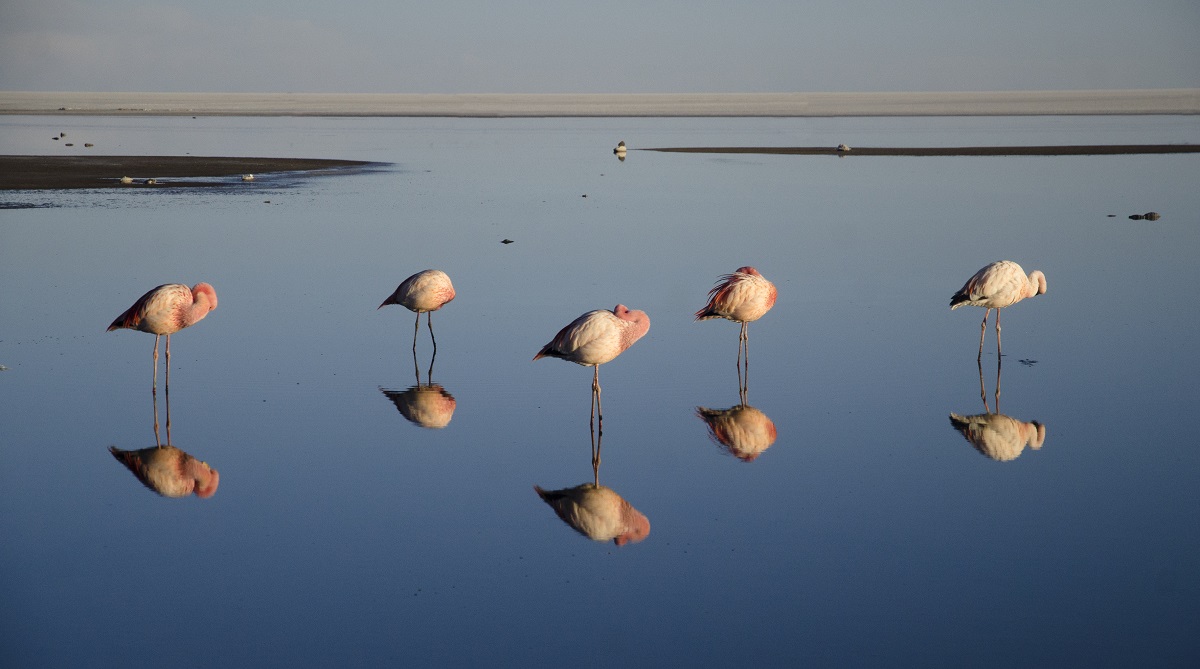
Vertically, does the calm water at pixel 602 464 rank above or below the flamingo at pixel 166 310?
below

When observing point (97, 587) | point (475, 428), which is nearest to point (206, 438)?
point (475, 428)

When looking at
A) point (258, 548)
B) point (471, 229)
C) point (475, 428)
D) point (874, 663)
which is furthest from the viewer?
point (471, 229)

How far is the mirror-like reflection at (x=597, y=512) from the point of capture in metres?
7.80

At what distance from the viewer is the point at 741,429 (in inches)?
397

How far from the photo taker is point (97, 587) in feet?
22.6

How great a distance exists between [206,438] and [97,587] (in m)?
3.00

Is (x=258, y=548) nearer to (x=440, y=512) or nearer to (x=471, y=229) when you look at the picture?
(x=440, y=512)

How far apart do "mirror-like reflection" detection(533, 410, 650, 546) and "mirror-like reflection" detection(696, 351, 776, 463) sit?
132 centimetres

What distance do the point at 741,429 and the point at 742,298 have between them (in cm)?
266

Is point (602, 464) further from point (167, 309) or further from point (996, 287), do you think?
point (996, 287)

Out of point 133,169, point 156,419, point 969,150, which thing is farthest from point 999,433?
point 969,150

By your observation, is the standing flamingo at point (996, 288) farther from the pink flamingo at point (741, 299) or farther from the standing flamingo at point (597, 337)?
the standing flamingo at point (597, 337)

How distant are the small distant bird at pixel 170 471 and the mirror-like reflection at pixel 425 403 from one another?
197cm

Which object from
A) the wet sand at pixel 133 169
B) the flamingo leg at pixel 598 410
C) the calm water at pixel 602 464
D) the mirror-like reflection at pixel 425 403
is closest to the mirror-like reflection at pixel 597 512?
the calm water at pixel 602 464
